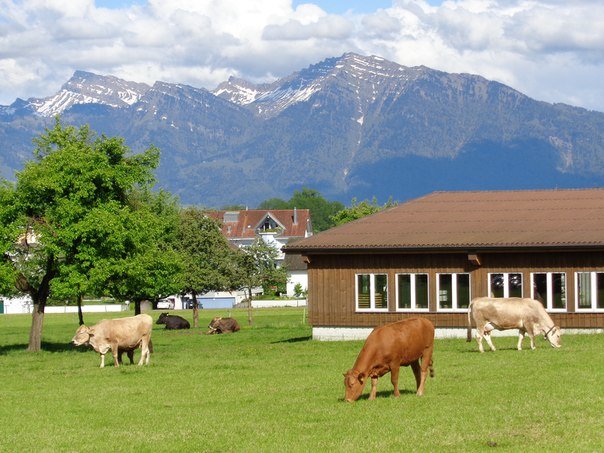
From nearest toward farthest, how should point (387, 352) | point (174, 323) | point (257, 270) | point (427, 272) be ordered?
point (387, 352)
point (427, 272)
point (174, 323)
point (257, 270)

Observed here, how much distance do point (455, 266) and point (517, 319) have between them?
10.1 meters

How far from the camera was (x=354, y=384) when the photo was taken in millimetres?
21891

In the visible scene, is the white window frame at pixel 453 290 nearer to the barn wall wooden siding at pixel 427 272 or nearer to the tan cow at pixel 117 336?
the barn wall wooden siding at pixel 427 272

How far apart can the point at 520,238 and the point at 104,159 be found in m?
17.1

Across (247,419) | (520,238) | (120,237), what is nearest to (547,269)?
(520,238)

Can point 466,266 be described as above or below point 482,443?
above

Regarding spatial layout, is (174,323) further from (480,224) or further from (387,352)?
(387,352)

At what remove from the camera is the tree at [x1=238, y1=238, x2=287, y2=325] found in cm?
7575

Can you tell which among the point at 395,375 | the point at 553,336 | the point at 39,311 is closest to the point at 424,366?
the point at 395,375

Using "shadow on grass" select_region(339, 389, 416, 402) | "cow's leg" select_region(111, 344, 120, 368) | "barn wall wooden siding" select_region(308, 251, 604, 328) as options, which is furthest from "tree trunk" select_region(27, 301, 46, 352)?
"shadow on grass" select_region(339, 389, 416, 402)

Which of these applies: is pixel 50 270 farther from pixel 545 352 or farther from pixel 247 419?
pixel 247 419

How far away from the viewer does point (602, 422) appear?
61.0ft

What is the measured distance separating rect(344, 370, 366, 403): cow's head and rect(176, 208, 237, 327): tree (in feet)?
166

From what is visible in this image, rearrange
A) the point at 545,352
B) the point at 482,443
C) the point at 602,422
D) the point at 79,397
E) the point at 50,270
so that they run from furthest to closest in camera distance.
Result: 1. the point at 50,270
2. the point at 545,352
3. the point at 79,397
4. the point at 602,422
5. the point at 482,443
